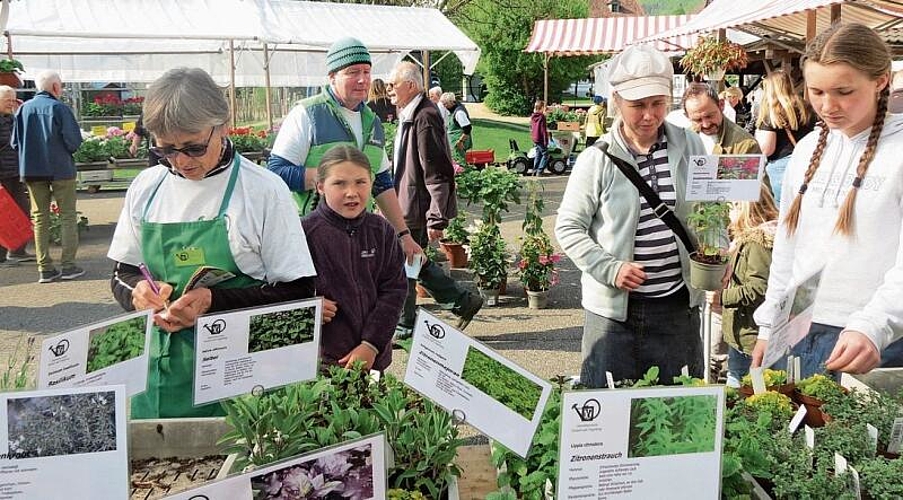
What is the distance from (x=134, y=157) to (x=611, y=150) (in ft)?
33.6

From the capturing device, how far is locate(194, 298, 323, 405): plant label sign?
71.6 inches

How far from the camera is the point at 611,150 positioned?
8.91 feet

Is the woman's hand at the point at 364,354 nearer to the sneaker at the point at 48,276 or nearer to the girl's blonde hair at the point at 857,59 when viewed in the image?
the girl's blonde hair at the point at 857,59

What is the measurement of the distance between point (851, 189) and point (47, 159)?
7.06m

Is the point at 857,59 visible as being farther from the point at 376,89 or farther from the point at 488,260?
the point at 376,89

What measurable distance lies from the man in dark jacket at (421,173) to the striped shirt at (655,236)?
2661mm

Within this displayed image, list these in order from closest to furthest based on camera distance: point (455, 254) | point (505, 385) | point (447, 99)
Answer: point (505, 385), point (455, 254), point (447, 99)

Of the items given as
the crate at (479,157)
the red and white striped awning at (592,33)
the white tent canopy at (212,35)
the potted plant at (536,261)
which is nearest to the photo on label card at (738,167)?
the potted plant at (536,261)

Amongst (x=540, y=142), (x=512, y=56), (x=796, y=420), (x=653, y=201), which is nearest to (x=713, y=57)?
(x=653, y=201)

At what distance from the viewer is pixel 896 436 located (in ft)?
5.92

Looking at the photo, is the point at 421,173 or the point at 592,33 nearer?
the point at 421,173

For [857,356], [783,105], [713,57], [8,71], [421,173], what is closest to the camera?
[857,356]

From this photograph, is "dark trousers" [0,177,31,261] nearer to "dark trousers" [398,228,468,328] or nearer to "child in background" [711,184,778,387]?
"dark trousers" [398,228,468,328]

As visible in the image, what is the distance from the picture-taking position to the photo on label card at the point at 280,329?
1.86 m
